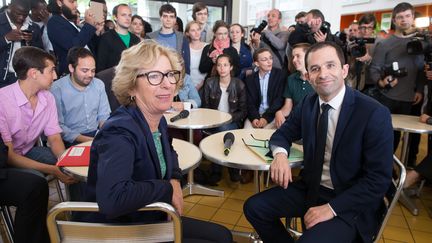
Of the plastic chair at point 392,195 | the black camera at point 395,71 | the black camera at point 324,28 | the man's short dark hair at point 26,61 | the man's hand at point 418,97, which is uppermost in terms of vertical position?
the black camera at point 324,28

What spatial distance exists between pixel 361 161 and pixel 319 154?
7.0 inches

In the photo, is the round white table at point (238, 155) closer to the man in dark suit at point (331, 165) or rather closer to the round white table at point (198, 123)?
the man in dark suit at point (331, 165)

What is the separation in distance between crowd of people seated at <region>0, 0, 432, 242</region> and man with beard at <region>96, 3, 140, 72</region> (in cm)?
1

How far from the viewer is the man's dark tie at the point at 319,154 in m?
1.54

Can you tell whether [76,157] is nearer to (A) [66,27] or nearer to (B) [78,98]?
(B) [78,98]

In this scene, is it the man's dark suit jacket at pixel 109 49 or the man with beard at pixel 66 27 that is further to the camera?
the man's dark suit jacket at pixel 109 49

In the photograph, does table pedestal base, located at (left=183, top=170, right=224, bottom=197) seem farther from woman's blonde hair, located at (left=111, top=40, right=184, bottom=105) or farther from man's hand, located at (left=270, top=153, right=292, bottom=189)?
woman's blonde hair, located at (left=111, top=40, right=184, bottom=105)

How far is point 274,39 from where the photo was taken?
387cm

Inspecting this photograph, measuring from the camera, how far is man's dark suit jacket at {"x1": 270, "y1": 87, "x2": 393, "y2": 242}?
1394mm

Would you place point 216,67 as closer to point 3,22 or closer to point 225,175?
point 225,175

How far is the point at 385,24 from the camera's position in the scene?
6.69 m

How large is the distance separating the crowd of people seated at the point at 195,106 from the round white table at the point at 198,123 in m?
0.20

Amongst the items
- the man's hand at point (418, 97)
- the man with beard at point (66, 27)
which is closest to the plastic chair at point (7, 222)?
the man with beard at point (66, 27)

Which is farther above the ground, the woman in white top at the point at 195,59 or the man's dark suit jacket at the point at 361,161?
the woman in white top at the point at 195,59
